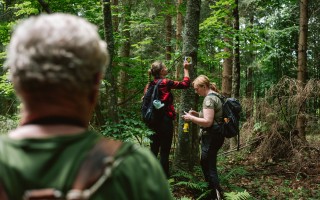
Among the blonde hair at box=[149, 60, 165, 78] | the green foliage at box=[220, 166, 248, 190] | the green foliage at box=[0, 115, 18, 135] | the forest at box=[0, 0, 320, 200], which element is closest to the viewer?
the blonde hair at box=[149, 60, 165, 78]

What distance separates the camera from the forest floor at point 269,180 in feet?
23.3

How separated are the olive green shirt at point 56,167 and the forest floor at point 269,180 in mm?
5302

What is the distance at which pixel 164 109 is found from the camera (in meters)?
6.37

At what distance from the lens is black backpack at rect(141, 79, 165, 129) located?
630 centimetres

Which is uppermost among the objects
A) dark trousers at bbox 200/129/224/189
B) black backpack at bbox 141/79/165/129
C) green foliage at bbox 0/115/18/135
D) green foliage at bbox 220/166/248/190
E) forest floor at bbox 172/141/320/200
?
black backpack at bbox 141/79/165/129

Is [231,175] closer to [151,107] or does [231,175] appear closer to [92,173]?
[151,107]

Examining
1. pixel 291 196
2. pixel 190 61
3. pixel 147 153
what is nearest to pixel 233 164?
pixel 291 196

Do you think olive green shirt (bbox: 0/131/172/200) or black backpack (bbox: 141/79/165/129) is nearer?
olive green shirt (bbox: 0/131/172/200)

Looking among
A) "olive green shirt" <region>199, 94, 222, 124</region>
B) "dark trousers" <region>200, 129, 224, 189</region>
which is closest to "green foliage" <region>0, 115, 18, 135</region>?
"dark trousers" <region>200, 129, 224, 189</region>

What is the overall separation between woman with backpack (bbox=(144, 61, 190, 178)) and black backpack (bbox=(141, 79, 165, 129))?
0.09 feet

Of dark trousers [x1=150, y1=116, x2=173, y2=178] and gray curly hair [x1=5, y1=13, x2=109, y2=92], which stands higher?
gray curly hair [x1=5, y1=13, x2=109, y2=92]

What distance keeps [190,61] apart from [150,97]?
1113mm

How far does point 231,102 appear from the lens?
20.1ft

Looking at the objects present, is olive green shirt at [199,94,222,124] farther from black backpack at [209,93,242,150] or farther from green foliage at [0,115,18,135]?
green foliage at [0,115,18,135]
